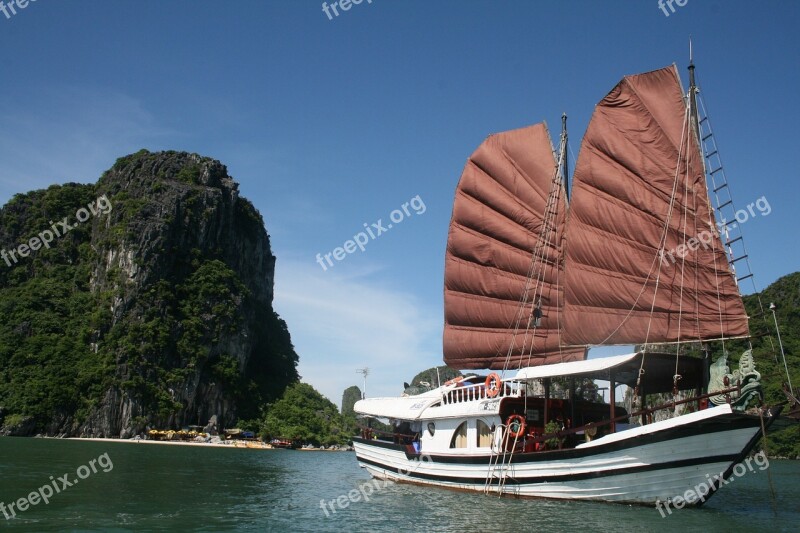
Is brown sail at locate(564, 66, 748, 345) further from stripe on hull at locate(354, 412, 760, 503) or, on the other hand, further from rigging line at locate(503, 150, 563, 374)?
stripe on hull at locate(354, 412, 760, 503)

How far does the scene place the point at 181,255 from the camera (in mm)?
79188

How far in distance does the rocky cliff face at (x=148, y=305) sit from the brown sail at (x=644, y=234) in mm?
53796

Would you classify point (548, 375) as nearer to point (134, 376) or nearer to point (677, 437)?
point (677, 437)

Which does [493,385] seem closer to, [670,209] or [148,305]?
[670,209]

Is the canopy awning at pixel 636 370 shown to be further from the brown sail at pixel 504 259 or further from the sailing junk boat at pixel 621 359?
the brown sail at pixel 504 259

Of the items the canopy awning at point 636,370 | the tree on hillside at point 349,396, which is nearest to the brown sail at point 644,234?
the canopy awning at point 636,370

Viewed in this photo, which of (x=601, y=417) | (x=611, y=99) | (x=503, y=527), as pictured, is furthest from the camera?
(x=611, y=99)

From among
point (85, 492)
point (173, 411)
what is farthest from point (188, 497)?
point (173, 411)

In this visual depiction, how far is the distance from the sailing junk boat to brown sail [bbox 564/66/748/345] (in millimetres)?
35

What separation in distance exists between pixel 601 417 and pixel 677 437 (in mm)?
4850

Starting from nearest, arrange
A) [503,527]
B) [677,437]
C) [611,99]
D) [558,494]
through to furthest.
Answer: [503,527] < [677,437] < [558,494] < [611,99]

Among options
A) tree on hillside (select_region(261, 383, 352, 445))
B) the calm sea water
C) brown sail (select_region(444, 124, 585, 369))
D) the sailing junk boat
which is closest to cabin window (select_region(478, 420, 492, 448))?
the sailing junk boat

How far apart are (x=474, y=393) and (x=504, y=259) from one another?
7.67m

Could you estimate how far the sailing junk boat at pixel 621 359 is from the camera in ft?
49.9
